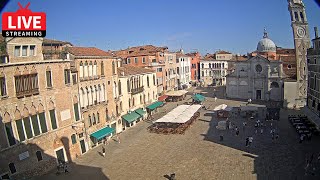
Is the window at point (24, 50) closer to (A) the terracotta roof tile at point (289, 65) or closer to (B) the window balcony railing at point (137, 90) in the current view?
(B) the window balcony railing at point (137, 90)

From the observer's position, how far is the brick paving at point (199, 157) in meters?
21.4

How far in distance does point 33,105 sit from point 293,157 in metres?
20.9

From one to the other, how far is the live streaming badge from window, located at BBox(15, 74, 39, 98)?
10019 mm

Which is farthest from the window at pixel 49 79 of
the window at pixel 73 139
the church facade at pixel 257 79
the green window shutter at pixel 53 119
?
the church facade at pixel 257 79

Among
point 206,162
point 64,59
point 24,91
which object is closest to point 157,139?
point 206,162

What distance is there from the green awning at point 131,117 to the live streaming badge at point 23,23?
79.4 ft

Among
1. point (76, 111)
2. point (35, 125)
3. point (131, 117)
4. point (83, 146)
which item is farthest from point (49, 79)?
point (131, 117)

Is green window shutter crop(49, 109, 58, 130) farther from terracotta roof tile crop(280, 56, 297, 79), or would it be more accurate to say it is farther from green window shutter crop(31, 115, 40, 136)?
terracotta roof tile crop(280, 56, 297, 79)

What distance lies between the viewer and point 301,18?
46.4 m

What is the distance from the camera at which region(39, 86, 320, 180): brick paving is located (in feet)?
70.2

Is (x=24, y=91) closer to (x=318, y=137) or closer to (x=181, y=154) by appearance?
(x=181, y=154)

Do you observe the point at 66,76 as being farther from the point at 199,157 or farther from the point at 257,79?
the point at 257,79

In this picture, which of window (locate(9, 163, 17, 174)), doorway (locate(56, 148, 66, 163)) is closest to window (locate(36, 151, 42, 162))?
doorway (locate(56, 148, 66, 163))

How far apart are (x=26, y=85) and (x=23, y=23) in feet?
37.8
